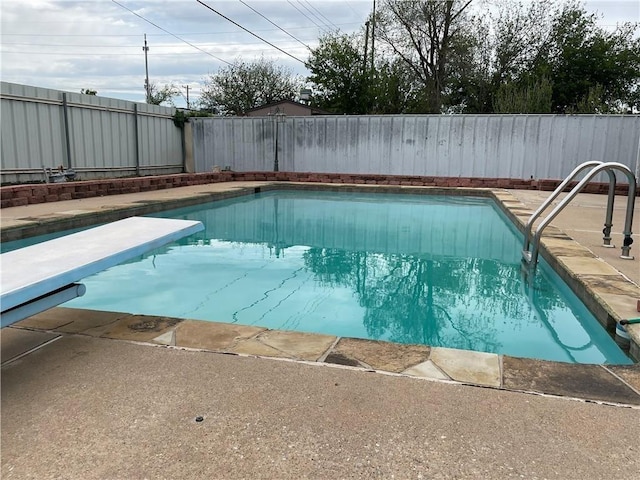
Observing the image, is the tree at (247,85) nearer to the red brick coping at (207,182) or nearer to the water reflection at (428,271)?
the red brick coping at (207,182)

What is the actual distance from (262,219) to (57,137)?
4659 mm

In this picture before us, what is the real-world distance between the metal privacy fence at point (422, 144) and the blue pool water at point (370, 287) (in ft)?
15.0

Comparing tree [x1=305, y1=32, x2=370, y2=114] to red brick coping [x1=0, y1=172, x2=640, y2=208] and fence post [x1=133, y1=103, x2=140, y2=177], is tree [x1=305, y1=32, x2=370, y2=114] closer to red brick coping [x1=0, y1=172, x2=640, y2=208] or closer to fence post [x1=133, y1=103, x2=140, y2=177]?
red brick coping [x1=0, y1=172, x2=640, y2=208]

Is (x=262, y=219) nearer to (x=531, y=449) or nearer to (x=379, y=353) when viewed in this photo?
(x=379, y=353)

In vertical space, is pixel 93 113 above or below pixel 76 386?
Answer: above

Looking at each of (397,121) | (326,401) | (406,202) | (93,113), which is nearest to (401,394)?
(326,401)

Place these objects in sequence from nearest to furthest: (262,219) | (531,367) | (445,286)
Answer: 1. (531,367)
2. (445,286)
3. (262,219)

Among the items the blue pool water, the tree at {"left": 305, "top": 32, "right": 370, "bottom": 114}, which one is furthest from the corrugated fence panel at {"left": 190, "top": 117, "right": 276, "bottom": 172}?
the tree at {"left": 305, "top": 32, "right": 370, "bottom": 114}

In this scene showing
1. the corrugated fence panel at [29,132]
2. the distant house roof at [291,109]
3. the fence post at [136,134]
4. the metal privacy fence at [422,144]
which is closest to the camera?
the corrugated fence panel at [29,132]

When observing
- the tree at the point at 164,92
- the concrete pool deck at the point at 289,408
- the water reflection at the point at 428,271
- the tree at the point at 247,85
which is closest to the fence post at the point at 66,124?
the water reflection at the point at 428,271

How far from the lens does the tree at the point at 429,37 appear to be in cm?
1969

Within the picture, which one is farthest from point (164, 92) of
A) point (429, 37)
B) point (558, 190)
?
point (558, 190)

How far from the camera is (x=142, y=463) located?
143 centimetres

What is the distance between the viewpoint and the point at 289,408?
1744 mm
